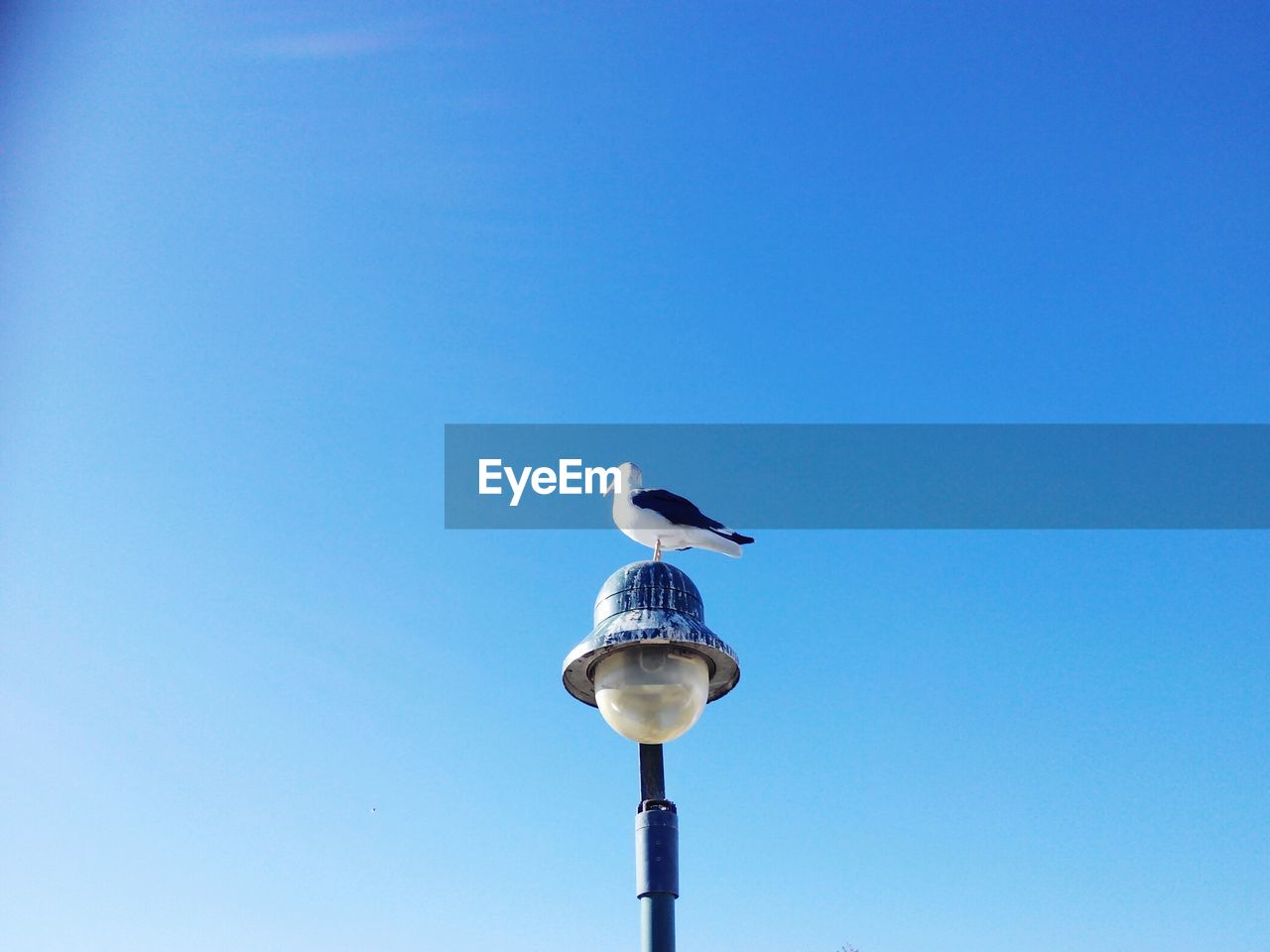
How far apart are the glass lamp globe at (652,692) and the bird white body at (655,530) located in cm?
124

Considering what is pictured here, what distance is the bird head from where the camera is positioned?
6.22 meters

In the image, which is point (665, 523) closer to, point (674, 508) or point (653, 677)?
point (674, 508)

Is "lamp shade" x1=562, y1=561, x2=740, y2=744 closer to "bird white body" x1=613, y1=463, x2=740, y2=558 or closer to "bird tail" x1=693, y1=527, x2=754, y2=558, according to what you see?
"bird white body" x1=613, y1=463, x2=740, y2=558

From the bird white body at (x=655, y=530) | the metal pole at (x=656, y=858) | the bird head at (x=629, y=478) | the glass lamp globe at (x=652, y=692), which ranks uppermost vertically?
the bird head at (x=629, y=478)

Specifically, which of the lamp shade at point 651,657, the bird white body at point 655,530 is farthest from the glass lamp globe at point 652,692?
the bird white body at point 655,530

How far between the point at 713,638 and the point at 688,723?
1.06ft

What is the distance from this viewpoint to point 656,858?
392 centimetres

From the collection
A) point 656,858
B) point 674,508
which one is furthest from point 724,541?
point 656,858

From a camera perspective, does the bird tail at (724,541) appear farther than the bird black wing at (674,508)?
Yes

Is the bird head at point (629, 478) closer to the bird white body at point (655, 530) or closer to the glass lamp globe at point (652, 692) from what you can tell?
the bird white body at point (655, 530)

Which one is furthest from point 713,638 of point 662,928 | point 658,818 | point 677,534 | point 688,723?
point 677,534

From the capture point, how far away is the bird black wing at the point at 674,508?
5656 millimetres

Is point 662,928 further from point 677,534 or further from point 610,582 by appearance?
point 677,534

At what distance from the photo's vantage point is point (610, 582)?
4.37 metres
